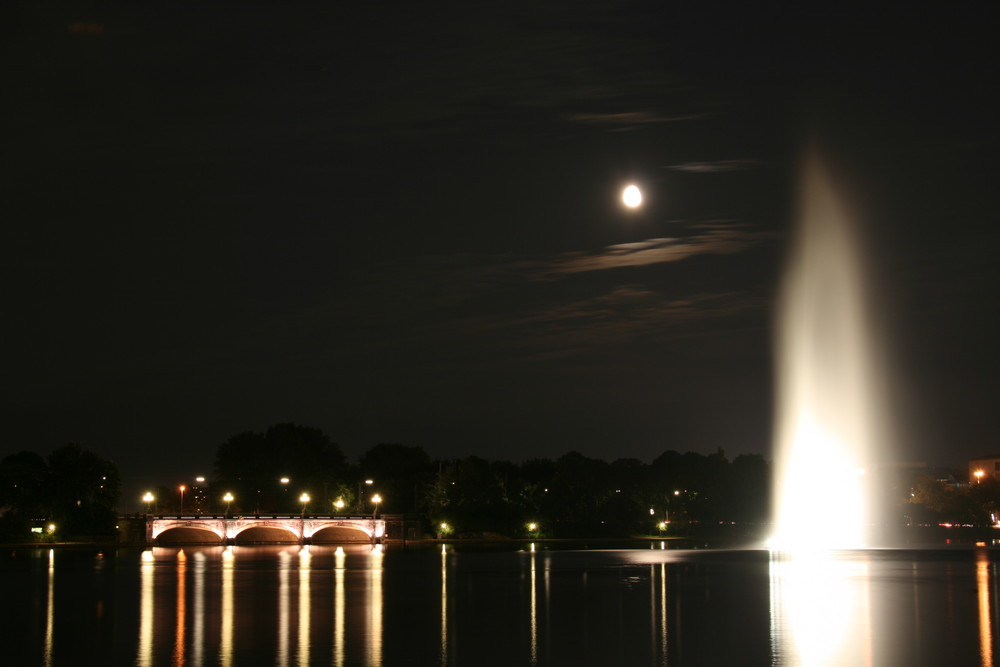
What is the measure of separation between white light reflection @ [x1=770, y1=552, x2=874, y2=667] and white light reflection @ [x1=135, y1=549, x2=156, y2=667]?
21.5 meters

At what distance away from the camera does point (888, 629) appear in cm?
5047

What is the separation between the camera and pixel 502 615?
190 ft

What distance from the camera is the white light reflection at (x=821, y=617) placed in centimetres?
4209

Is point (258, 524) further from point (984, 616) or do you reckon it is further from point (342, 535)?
point (984, 616)

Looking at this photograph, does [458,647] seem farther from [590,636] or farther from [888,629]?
[888,629]

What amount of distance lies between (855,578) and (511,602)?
105ft

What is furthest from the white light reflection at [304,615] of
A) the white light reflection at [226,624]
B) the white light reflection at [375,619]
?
the white light reflection at [226,624]

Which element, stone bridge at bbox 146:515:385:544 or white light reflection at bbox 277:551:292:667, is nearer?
white light reflection at bbox 277:551:292:667

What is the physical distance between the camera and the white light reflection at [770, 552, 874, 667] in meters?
42.1

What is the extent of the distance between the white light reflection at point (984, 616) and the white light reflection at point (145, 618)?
1107 inches

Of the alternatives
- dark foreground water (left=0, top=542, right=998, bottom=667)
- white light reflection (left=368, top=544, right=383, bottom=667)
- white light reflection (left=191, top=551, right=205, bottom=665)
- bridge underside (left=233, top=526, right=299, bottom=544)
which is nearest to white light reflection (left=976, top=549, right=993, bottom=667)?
dark foreground water (left=0, top=542, right=998, bottom=667)

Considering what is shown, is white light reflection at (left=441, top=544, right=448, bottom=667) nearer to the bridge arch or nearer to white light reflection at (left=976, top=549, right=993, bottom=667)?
white light reflection at (left=976, top=549, right=993, bottom=667)

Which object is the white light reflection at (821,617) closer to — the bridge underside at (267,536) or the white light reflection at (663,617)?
the white light reflection at (663,617)

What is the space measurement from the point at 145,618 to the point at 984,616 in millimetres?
38593
